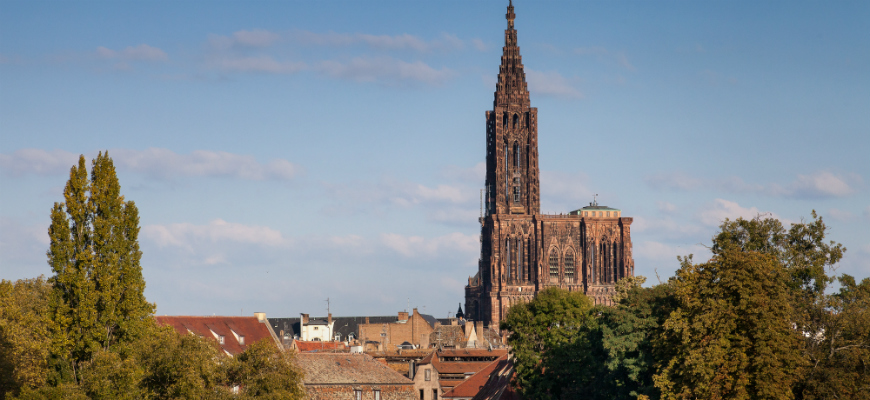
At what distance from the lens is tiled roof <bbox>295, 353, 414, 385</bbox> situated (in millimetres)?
102438

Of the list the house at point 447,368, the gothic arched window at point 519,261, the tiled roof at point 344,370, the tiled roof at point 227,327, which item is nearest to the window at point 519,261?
the gothic arched window at point 519,261

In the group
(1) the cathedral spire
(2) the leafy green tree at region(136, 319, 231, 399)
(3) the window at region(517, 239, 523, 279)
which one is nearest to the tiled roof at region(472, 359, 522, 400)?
(2) the leafy green tree at region(136, 319, 231, 399)

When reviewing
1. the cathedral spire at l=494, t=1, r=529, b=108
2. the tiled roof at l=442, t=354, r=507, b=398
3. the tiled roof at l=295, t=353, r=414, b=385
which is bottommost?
the tiled roof at l=442, t=354, r=507, b=398

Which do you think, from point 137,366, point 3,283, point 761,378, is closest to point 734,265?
point 761,378

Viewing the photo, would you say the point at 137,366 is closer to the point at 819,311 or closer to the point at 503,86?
the point at 819,311

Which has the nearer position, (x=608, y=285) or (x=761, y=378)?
(x=761, y=378)

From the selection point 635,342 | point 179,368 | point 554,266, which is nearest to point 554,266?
point 554,266

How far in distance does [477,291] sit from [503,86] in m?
33.9

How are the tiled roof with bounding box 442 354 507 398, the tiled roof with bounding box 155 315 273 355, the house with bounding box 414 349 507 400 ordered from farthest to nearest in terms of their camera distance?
the tiled roof with bounding box 442 354 507 398 < the house with bounding box 414 349 507 400 < the tiled roof with bounding box 155 315 273 355

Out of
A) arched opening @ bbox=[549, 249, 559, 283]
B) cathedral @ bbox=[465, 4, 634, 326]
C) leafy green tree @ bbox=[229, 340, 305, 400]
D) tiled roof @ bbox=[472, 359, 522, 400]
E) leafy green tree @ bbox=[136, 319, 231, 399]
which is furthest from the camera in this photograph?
arched opening @ bbox=[549, 249, 559, 283]

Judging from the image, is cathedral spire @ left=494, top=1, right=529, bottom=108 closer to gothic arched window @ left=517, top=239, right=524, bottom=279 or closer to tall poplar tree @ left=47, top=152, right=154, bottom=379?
gothic arched window @ left=517, top=239, right=524, bottom=279

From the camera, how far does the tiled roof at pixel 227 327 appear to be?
109688 mm

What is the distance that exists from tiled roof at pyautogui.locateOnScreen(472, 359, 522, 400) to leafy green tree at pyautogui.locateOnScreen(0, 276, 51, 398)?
38.8 m

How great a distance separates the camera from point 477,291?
19312 centimetres
